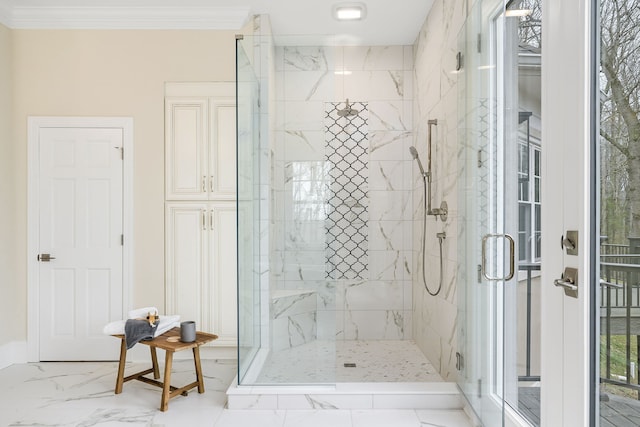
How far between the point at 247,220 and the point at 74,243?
5.95ft

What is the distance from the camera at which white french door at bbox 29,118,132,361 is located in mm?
3951

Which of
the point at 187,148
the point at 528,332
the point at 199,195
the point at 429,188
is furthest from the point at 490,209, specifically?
the point at 187,148

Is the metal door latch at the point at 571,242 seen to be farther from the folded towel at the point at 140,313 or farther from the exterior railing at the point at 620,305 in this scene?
the folded towel at the point at 140,313

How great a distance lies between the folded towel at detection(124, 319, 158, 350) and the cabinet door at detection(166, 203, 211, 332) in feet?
2.81

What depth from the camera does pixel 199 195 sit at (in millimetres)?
4004

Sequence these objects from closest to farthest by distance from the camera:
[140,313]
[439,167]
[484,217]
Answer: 1. [484,217]
2. [140,313]
3. [439,167]

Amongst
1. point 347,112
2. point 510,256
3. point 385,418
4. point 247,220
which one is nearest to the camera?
point 510,256

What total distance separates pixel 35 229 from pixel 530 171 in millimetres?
3723

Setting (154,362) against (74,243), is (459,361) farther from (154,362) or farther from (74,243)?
(74,243)

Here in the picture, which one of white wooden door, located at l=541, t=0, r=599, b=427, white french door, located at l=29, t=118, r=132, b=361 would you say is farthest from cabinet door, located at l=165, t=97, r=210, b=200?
white wooden door, located at l=541, t=0, r=599, b=427

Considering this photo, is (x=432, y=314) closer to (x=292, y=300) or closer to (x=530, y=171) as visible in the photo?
(x=292, y=300)

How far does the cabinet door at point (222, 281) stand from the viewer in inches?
158

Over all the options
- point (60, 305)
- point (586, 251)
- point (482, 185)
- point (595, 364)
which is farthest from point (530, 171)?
point (60, 305)

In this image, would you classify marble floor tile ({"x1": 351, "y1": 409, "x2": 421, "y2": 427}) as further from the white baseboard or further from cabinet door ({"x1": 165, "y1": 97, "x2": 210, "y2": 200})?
the white baseboard
